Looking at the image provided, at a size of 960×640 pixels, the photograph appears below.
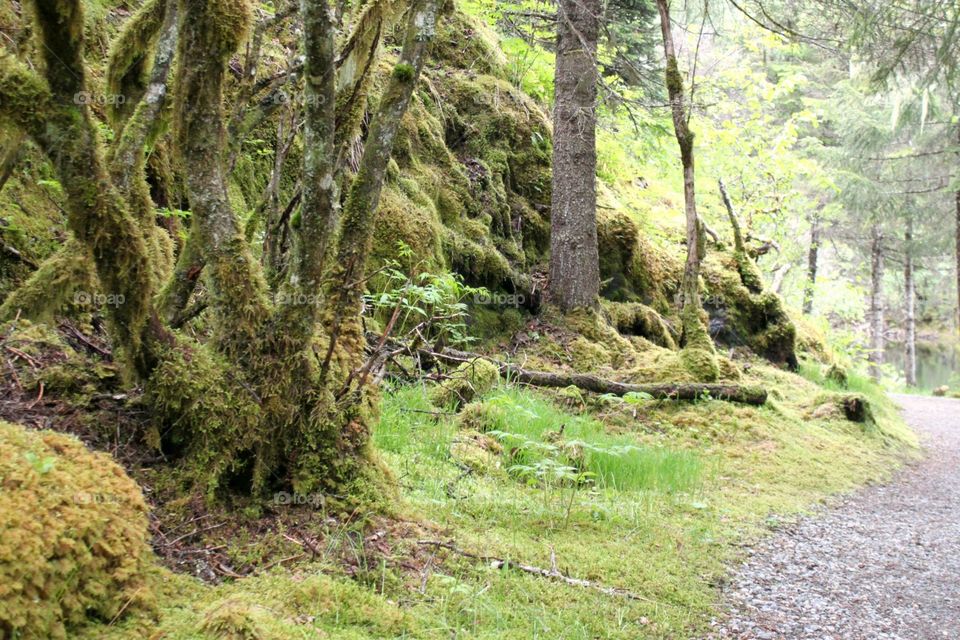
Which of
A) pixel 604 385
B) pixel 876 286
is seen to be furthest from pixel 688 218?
pixel 876 286

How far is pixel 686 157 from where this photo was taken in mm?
7547

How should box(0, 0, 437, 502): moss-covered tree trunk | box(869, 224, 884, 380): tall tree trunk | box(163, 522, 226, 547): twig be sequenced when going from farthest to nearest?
box(869, 224, 884, 380): tall tree trunk < box(0, 0, 437, 502): moss-covered tree trunk < box(163, 522, 226, 547): twig

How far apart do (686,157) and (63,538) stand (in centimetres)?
728

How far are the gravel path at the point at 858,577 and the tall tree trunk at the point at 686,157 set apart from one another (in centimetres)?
279

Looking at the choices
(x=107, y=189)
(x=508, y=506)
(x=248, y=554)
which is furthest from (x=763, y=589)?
(x=107, y=189)

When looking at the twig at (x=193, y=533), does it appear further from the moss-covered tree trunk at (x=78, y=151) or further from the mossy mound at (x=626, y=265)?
the mossy mound at (x=626, y=265)

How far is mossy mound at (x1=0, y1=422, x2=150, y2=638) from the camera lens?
1672mm

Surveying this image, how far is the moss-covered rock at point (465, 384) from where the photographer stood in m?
5.50

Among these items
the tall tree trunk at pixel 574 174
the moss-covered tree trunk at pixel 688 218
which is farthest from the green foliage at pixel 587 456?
the tall tree trunk at pixel 574 174

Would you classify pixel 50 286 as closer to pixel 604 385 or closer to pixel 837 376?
pixel 604 385

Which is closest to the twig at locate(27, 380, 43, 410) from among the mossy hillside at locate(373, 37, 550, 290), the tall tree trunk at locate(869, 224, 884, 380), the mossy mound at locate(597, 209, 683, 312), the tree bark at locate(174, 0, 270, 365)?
the tree bark at locate(174, 0, 270, 365)

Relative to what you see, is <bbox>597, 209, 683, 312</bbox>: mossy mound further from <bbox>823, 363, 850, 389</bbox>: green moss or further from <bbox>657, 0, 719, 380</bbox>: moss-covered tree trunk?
<bbox>823, 363, 850, 389</bbox>: green moss

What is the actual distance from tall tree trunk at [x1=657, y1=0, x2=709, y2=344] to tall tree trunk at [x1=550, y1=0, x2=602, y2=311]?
46.4 inches

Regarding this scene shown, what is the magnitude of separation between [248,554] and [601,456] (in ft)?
9.55
